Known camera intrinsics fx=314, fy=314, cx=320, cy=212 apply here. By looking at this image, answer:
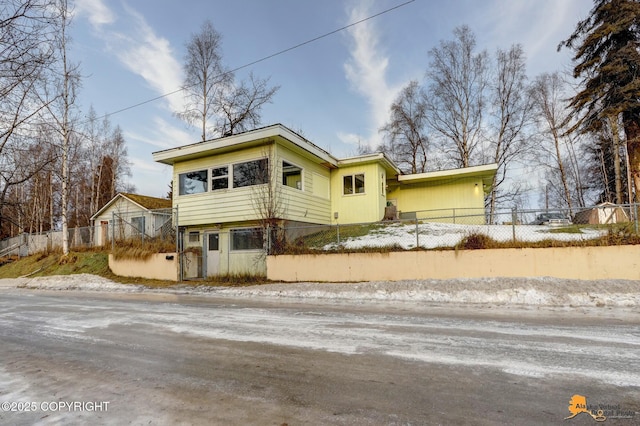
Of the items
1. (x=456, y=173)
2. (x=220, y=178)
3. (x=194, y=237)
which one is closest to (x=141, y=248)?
(x=194, y=237)

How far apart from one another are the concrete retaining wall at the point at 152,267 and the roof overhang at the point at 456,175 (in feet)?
43.0

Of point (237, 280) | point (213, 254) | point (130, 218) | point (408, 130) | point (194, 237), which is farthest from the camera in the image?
point (408, 130)

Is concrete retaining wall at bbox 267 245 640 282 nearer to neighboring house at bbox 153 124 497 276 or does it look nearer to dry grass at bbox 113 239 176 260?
neighboring house at bbox 153 124 497 276

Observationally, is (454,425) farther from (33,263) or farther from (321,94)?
(33,263)

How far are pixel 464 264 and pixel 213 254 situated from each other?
10377mm

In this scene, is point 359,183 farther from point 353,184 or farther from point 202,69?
point 202,69

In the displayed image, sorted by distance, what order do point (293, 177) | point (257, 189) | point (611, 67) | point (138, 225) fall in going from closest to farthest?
point (257, 189), point (293, 177), point (611, 67), point (138, 225)

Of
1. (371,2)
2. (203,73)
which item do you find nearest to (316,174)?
(371,2)

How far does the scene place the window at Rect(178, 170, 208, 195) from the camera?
48.0ft

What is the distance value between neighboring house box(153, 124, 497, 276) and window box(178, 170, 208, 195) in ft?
0.16

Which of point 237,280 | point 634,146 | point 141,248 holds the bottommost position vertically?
point 237,280

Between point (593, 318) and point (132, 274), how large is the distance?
1605 centimetres

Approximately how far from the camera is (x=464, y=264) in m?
9.16

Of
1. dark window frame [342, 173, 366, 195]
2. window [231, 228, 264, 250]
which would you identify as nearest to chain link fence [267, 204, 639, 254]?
window [231, 228, 264, 250]
